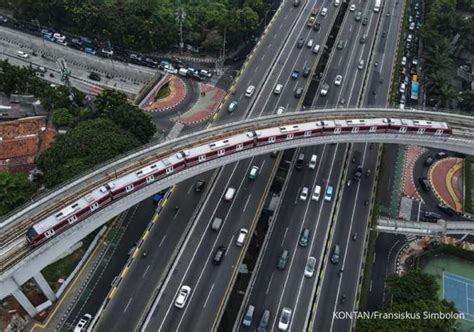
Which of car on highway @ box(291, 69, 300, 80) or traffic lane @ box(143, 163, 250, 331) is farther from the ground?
car on highway @ box(291, 69, 300, 80)

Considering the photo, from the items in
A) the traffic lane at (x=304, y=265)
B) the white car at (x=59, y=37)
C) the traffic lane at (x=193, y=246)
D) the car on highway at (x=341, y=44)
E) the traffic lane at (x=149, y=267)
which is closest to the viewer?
the traffic lane at (x=149, y=267)

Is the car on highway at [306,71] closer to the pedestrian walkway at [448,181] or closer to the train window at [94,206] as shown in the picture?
the pedestrian walkway at [448,181]

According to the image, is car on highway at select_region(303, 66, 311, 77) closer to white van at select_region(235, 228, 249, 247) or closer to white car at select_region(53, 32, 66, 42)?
white van at select_region(235, 228, 249, 247)

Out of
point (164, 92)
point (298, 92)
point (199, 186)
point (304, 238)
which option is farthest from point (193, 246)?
point (164, 92)

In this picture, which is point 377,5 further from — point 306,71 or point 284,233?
point 284,233

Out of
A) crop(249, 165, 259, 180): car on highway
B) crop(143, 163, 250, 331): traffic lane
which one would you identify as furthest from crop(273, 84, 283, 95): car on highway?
crop(143, 163, 250, 331): traffic lane

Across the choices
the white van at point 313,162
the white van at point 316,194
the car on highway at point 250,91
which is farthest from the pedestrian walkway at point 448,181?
the car on highway at point 250,91

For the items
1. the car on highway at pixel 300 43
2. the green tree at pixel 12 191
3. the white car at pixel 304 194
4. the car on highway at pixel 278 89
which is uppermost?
the car on highway at pixel 300 43
